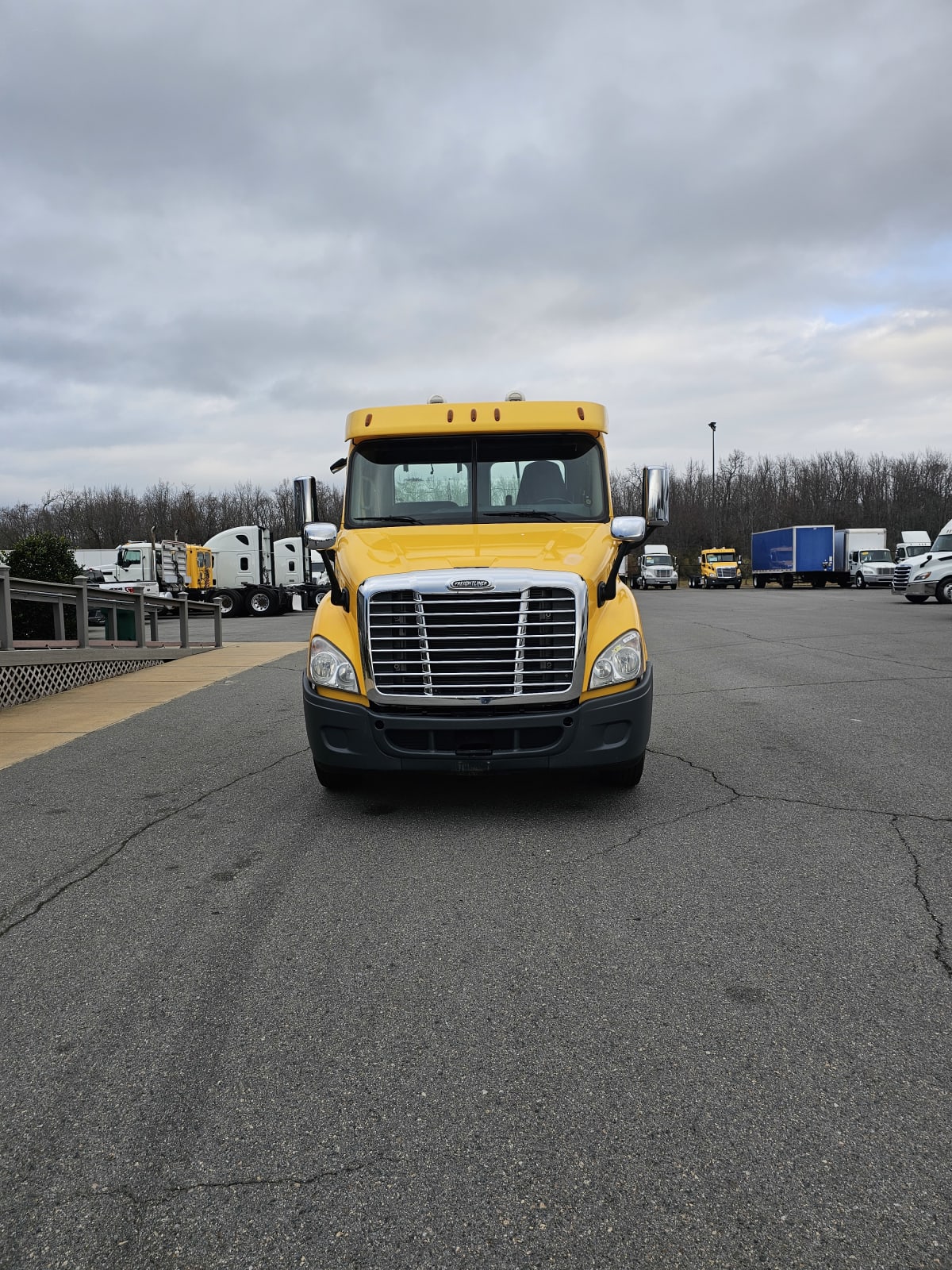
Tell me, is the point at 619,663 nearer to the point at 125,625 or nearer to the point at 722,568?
the point at 125,625

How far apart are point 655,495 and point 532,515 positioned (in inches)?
33.9

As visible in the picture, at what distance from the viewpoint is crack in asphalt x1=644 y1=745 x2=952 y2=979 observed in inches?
140

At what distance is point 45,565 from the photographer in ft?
48.1

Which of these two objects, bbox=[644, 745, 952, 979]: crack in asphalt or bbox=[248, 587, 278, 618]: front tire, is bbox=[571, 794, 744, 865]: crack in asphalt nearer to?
bbox=[644, 745, 952, 979]: crack in asphalt

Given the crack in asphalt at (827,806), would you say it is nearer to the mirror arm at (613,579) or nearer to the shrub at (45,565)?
the mirror arm at (613,579)

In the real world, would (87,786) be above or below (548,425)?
below

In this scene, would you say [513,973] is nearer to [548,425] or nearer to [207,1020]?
[207,1020]

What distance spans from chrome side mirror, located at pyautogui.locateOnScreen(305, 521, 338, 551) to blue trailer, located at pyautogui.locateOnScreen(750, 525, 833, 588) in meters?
45.0

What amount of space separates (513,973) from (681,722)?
544 cm

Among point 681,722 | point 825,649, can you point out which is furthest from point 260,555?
point 681,722

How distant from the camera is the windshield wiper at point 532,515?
6.32m

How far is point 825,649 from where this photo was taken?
1481 centimetres

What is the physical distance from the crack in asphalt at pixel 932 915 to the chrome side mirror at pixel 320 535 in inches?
149

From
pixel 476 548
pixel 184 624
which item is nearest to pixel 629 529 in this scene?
pixel 476 548
